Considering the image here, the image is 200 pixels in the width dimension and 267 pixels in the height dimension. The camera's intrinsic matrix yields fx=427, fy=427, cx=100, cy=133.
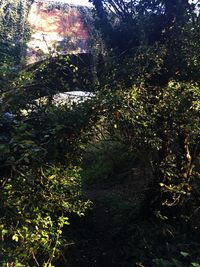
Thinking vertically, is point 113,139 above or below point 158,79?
below

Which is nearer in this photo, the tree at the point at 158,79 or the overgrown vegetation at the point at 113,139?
the overgrown vegetation at the point at 113,139

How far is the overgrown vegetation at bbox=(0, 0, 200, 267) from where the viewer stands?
4.50 meters

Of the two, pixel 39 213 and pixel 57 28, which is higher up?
pixel 57 28

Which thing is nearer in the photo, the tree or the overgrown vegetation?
the overgrown vegetation

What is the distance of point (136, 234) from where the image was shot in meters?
6.61

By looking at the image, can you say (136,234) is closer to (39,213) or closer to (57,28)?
(39,213)

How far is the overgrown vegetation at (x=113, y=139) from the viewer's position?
14.8 feet

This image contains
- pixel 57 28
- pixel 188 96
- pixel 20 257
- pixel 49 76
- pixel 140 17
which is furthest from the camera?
pixel 57 28

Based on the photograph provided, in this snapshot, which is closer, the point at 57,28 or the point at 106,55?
the point at 106,55

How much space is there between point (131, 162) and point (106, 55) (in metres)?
4.74

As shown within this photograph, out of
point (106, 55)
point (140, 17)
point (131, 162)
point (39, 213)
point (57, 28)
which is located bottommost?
point (39, 213)

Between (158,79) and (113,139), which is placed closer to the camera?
(113,139)

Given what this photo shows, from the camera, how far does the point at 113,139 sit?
19.0 ft

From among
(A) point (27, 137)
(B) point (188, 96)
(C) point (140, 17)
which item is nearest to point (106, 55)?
(C) point (140, 17)
